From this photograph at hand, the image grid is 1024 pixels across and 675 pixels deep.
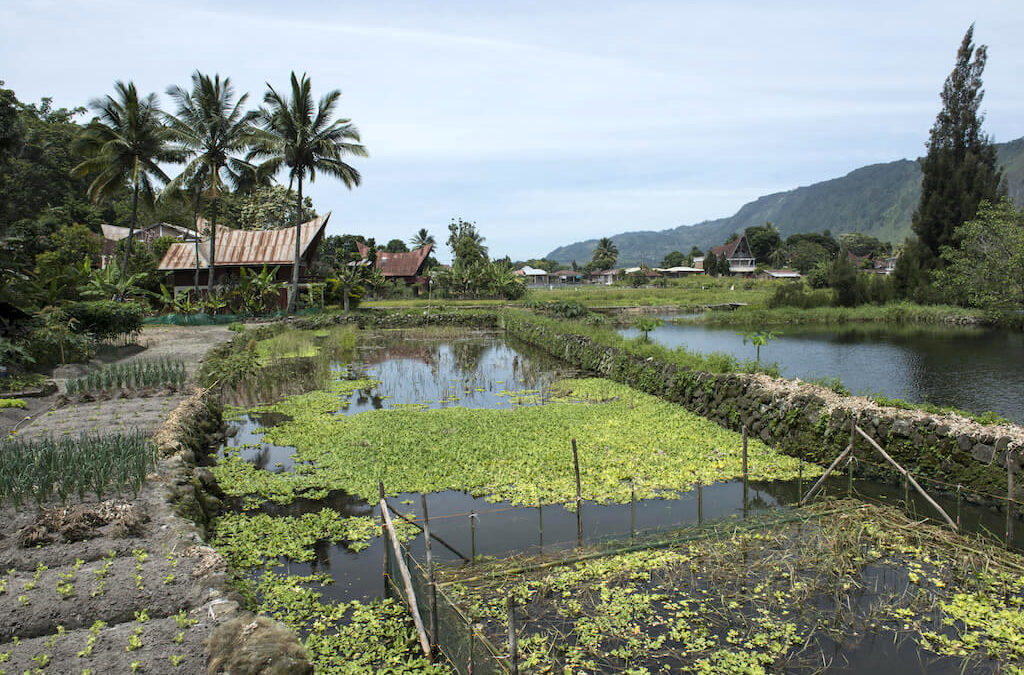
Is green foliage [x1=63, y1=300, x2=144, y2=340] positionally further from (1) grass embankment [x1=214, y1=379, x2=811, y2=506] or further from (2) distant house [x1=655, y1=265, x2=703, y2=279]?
(2) distant house [x1=655, y1=265, x2=703, y2=279]

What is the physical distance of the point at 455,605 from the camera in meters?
5.74

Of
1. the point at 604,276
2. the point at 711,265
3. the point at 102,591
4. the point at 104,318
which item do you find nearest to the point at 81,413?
the point at 102,591

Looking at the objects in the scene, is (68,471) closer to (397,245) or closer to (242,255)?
(242,255)

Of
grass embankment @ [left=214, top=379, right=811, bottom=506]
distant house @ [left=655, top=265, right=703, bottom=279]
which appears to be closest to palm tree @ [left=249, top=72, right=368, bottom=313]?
grass embankment @ [left=214, top=379, right=811, bottom=506]

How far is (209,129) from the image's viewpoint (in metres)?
31.9

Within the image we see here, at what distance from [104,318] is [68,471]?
15.1 metres

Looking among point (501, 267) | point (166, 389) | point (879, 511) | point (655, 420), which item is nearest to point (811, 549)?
point (879, 511)

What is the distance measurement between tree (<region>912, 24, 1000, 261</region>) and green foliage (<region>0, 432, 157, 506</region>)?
46160mm

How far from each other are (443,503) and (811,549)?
461 centimetres

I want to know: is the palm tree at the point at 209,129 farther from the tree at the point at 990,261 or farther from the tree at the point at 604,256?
the tree at the point at 604,256

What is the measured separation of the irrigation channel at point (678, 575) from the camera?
518cm

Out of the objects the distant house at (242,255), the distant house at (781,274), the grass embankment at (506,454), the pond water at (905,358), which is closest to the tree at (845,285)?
the pond water at (905,358)

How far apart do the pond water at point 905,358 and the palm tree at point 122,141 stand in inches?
1057

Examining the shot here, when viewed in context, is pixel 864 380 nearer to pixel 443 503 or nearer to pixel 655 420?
pixel 655 420
